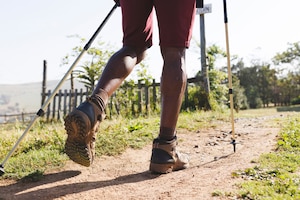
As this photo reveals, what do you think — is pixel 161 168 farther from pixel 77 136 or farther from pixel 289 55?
pixel 289 55

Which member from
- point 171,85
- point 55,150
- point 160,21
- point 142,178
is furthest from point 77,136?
point 55,150

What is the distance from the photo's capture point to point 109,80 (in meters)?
2.21

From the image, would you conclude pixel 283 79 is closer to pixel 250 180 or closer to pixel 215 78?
pixel 215 78

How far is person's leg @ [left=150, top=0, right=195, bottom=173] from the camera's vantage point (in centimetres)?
228

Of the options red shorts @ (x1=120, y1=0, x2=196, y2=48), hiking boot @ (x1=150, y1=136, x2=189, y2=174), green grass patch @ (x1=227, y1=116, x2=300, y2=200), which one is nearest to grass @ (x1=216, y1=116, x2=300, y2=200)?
green grass patch @ (x1=227, y1=116, x2=300, y2=200)

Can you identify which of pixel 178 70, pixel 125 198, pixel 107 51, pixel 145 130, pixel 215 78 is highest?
pixel 107 51

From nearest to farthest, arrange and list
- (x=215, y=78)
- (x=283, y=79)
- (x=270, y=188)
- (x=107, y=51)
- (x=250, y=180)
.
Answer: (x=270, y=188)
(x=250, y=180)
(x=215, y=78)
(x=107, y=51)
(x=283, y=79)

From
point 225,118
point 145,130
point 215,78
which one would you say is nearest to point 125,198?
point 145,130

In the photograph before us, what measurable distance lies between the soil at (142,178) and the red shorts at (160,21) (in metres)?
0.99

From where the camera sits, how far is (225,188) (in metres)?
1.91

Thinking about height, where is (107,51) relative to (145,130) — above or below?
above

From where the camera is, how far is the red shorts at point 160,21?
2.28 meters

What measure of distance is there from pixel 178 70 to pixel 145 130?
186cm

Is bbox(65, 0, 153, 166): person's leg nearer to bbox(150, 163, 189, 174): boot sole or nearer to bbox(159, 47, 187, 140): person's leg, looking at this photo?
bbox(159, 47, 187, 140): person's leg
